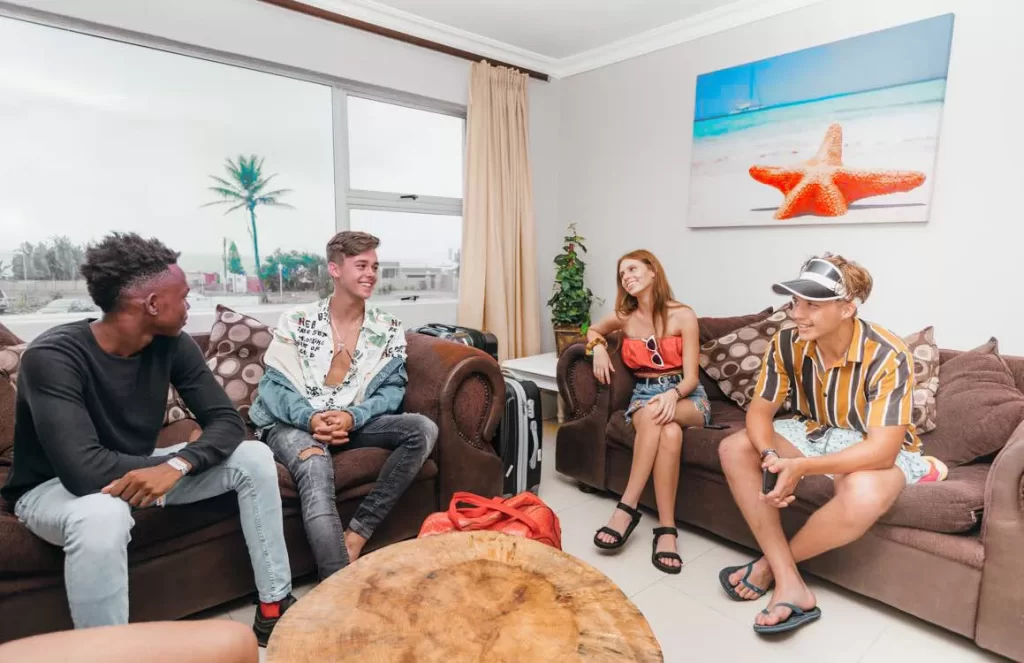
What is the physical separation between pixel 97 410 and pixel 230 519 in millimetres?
499

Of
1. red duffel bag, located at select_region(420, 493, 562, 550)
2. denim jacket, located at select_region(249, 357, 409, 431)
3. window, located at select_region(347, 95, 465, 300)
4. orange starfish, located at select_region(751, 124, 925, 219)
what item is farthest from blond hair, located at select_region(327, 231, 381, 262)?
orange starfish, located at select_region(751, 124, 925, 219)

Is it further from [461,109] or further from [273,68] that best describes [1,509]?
[461,109]

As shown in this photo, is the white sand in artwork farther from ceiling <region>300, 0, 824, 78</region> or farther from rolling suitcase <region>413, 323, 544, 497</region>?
rolling suitcase <region>413, 323, 544, 497</region>

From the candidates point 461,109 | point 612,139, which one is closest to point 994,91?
point 612,139

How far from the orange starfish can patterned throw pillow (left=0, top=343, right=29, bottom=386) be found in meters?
3.23

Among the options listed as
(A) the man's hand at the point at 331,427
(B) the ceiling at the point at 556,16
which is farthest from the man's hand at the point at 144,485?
(B) the ceiling at the point at 556,16

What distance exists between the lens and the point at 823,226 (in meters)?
2.77

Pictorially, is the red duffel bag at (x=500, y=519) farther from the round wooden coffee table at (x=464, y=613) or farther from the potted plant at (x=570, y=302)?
the potted plant at (x=570, y=302)

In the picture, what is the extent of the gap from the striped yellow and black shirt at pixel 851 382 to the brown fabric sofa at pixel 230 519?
1014mm

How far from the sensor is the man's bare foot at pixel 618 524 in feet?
6.85

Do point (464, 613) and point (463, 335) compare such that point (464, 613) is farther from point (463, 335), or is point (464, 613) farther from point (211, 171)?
point (211, 171)

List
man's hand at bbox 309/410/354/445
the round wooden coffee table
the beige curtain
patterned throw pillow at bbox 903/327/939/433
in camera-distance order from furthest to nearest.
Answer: the beige curtain, patterned throw pillow at bbox 903/327/939/433, man's hand at bbox 309/410/354/445, the round wooden coffee table

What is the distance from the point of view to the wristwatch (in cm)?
147

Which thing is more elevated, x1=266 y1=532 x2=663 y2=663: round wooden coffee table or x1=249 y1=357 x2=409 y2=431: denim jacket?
→ x1=249 y1=357 x2=409 y2=431: denim jacket
